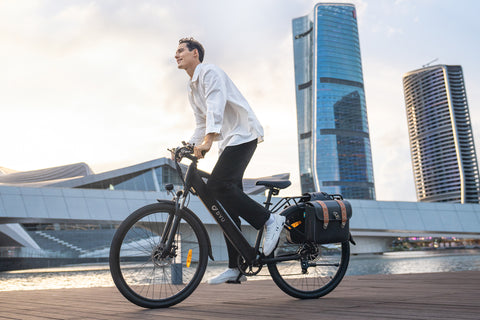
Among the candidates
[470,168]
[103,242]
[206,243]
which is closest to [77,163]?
[103,242]

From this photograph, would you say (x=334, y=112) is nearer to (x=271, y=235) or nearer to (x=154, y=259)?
(x=271, y=235)

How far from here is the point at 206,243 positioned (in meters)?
2.87

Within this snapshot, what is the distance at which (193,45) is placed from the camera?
10.3 ft

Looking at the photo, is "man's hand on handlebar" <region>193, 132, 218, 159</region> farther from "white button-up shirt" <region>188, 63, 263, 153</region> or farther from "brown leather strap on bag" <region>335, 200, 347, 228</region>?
"brown leather strap on bag" <region>335, 200, 347, 228</region>

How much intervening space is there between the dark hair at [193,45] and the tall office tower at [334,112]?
96.7m

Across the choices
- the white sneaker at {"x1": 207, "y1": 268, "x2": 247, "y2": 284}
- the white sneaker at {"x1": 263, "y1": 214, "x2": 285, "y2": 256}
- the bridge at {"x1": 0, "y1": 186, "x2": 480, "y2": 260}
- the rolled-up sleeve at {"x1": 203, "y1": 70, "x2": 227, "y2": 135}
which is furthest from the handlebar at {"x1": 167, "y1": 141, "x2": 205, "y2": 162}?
the bridge at {"x1": 0, "y1": 186, "x2": 480, "y2": 260}

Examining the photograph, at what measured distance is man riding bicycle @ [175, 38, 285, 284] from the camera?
112 inches

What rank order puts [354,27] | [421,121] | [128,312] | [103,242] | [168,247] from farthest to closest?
[421,121] → [354,27] → [103,242] → [168,247] → [128,312]

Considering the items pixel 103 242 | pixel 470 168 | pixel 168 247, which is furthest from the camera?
pixel 470 168

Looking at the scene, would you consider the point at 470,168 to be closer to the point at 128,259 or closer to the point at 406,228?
the point at 406,228

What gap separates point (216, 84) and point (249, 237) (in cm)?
102

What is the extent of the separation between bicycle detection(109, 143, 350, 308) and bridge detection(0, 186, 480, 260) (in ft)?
55.0

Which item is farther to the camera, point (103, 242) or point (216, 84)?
point (103, 242)

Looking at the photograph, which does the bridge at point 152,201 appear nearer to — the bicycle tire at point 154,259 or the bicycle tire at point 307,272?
the bicycle tire at point 307,272
